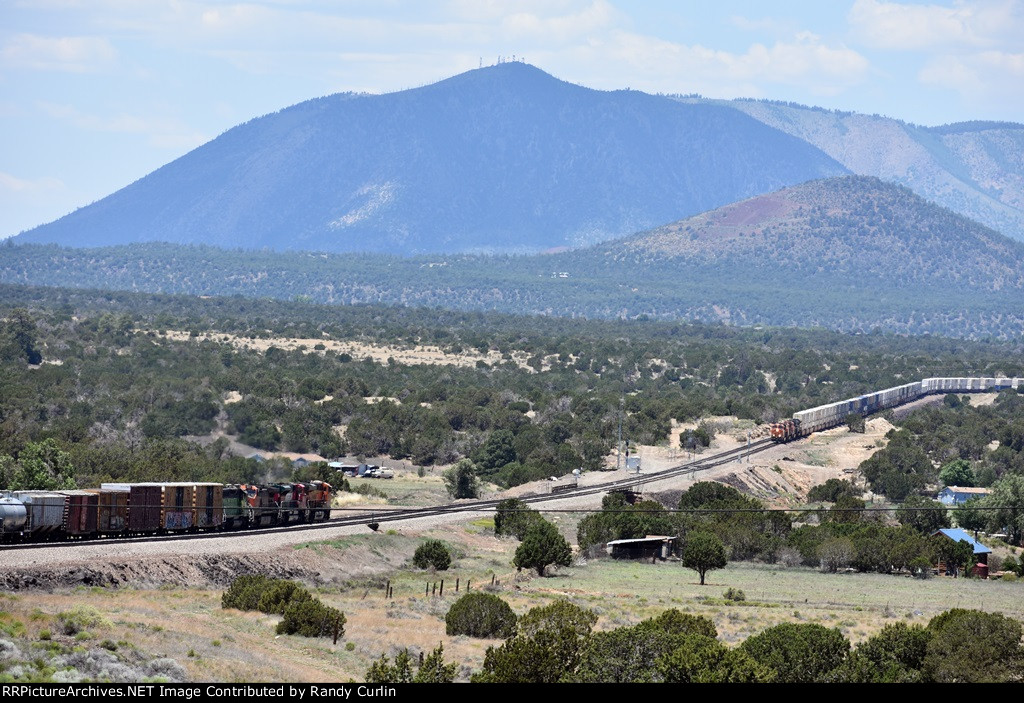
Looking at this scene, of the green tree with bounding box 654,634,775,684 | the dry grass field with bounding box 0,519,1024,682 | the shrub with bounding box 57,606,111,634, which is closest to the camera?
the green tree with bounding box 654,634,775,684

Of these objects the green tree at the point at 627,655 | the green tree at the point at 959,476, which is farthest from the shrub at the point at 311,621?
the green tree at the point at 959,476

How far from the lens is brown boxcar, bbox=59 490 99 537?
145ft

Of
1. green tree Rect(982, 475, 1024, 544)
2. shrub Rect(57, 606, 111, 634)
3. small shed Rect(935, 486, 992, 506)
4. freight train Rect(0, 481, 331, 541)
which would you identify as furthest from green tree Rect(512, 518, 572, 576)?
small shed Rect(935, 486, 992, 506)

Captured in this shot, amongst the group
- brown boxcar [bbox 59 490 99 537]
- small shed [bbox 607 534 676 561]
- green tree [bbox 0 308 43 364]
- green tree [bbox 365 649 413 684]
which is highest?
green tree [bbox 0 308 43 364]

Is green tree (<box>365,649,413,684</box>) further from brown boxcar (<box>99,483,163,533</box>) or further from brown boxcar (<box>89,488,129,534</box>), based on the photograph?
brown boxcar (<box>99,483,163,533</box>)

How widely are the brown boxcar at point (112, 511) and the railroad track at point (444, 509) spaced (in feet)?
1.37

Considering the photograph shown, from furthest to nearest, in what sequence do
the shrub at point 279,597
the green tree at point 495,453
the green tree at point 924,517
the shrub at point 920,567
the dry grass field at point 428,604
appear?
1. the green tree at point 495,453
2. the green tree at point 924,517
3. the shrub at point 920,567
4. the shrub at point 279,597
5. the dry grass field at point 428,604

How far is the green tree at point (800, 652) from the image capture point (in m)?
34.0

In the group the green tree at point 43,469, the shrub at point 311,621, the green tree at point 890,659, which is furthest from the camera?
the green tree at point 43,469

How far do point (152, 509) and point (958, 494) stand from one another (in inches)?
1807

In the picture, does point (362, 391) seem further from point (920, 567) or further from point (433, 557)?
point (433, 557)

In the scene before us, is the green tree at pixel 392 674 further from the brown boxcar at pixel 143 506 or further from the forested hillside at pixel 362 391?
the forested hillside at pixel 362 391

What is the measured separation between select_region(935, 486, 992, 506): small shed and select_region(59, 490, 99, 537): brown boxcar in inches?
1803

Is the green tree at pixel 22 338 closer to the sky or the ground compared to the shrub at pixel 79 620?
closer to the sky
